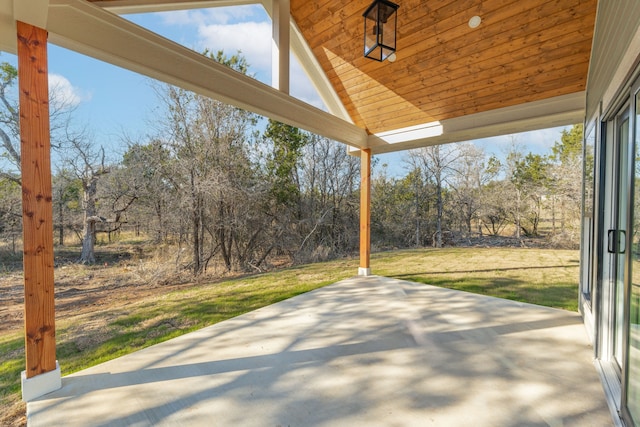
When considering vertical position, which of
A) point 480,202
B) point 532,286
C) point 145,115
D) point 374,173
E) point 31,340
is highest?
point 145,115

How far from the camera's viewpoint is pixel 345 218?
904 centimetres

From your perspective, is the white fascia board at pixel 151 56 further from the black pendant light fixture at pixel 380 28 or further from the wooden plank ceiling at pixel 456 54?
the black pendant light fixture at pixel 380 28

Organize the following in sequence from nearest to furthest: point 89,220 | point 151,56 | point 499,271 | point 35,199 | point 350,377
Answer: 1. point 35,199
2. point 350,377
3. point 151,56
4. point 89,220
5. point 499,271

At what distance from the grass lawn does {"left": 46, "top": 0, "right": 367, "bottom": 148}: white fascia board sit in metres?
2.36

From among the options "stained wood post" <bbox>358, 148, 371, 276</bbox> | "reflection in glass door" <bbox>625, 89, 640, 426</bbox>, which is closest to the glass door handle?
"reflection in glass door" <bbox>625, 89, 640, 426</bbox>

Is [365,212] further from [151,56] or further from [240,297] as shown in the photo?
[151,56]

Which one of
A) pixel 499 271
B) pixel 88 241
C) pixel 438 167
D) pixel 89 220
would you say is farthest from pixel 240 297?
pixel 438 167

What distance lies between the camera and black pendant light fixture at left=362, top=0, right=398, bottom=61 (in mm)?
2270

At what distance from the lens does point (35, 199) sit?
1.82m

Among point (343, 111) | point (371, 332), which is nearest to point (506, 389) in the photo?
point (371, 332)

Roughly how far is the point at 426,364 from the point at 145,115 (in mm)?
6540

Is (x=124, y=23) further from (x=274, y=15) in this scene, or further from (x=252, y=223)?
(x=252, y=223)

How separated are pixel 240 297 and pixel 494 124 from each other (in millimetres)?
→ 4128

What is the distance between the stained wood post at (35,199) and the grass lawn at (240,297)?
0.47 m
